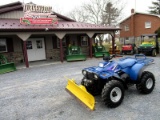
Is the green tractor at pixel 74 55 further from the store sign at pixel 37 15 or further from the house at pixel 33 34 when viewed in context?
the store sign at pixel 37 15

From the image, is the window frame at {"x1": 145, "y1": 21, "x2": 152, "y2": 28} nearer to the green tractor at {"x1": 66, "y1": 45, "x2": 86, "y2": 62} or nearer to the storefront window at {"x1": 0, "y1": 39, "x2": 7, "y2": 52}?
the green tractor at {"x1": 66, "y1": 45, "x2": 86, "y2": 62}

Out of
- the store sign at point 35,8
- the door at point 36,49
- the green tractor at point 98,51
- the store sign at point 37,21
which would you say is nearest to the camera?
the store sign at point 37,21

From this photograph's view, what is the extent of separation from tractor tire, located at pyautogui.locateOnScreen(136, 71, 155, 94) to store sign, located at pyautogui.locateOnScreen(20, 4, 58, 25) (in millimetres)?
8608

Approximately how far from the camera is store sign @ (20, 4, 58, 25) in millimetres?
10644

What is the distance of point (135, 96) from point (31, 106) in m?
2.84

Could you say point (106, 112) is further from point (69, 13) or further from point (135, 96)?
point (69, 13)

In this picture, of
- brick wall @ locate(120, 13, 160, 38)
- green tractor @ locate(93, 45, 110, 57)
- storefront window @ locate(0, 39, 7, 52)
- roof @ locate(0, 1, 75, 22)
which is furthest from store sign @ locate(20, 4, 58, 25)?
brick wall @ locate(120, 13, 160, 38)

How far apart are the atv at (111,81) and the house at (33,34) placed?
24.0ft

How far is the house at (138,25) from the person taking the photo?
2452 centimetres

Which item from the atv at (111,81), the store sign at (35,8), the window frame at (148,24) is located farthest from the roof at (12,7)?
the window frame at (148,24)

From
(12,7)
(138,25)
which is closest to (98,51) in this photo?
(12,7)

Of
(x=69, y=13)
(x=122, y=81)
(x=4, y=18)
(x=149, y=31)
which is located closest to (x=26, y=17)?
(x=4, y=18)

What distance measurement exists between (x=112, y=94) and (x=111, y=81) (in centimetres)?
31

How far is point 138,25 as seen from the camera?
26.0 m
